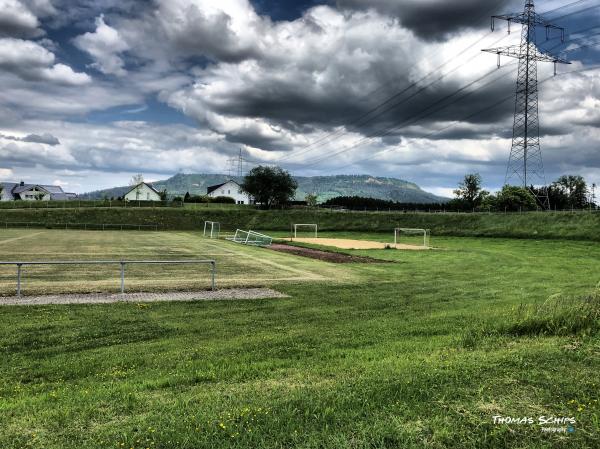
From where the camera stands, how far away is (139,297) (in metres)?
15.9

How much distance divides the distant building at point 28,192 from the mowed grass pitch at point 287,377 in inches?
6432

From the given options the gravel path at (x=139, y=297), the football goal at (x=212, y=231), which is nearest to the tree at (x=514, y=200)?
the football goal at (x=212, y=231)

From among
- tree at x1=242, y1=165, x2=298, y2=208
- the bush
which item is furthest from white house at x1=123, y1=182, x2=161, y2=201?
the bush

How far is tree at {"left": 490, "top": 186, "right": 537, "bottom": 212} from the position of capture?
361ft

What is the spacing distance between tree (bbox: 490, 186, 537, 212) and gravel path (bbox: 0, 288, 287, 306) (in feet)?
343

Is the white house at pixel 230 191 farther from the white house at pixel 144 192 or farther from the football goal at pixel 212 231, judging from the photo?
the football goal at pixel 212 231

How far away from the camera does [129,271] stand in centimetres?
2345

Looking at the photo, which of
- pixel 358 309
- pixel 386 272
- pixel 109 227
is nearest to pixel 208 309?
pixel 358 309

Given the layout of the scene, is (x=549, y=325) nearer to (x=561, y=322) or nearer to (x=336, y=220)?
(x=561, y=322)

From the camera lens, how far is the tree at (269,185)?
398 feet

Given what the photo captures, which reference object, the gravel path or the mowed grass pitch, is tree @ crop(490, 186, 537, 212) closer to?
the gravel path

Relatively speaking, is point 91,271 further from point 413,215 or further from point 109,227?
point 413,215

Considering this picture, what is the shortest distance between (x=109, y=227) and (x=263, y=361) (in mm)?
78270

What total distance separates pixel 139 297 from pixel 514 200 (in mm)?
110908
